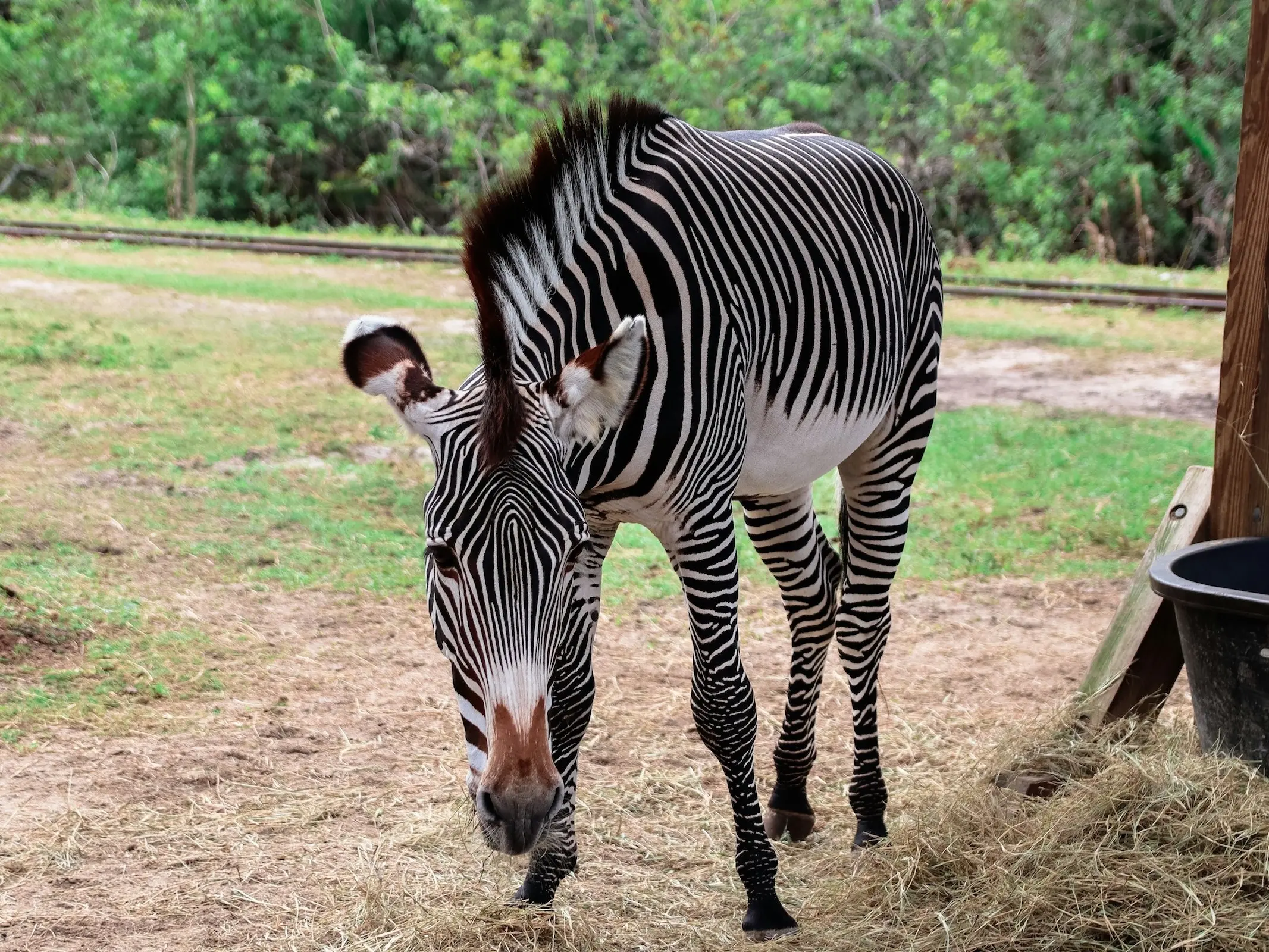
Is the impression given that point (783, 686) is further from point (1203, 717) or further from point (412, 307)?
point (412, 307)

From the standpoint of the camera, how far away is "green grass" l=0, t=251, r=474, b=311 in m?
13.7

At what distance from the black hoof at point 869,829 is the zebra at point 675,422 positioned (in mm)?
10

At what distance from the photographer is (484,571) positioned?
256 cm

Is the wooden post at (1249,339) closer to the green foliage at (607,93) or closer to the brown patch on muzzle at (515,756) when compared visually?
the brown patch on muzzle at (515,756)

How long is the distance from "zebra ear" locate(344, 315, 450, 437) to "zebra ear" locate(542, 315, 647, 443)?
27 centimetres

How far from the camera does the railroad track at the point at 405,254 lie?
47.8 feet

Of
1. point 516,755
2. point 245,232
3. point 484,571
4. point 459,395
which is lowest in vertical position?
point 245,232

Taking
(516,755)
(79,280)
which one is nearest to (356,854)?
(516,755)

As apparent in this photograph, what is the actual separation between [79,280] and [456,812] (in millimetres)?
11385

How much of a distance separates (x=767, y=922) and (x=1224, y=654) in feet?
4.79

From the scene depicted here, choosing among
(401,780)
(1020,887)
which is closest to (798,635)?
(1020,887)

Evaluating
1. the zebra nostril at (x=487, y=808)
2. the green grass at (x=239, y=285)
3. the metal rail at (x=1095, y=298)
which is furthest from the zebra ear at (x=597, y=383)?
the metal rail at (x=1095, y=298)

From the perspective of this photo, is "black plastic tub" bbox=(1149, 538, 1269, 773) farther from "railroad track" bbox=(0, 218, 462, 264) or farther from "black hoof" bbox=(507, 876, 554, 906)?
"railroad track" bbox=(0, 218, 462, 264)

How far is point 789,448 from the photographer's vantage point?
3.70 metres
